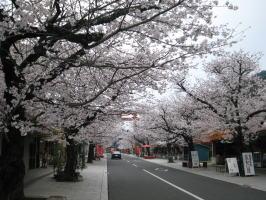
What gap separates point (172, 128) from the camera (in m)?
45.2

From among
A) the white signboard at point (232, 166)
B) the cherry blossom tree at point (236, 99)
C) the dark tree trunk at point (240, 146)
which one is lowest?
the white signboard at point (232, 166)

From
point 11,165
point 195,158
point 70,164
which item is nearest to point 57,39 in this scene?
point 11,165

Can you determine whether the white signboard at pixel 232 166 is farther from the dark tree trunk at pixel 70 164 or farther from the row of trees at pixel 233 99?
the dark tree trunk at pixel 70 164

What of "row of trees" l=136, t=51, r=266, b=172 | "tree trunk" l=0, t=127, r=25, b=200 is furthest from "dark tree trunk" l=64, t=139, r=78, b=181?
"tree trunk" l=0, t=127, r=25, b=200

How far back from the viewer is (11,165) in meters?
9.43

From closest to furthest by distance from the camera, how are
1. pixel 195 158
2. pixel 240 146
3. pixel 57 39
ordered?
1. pixel 57 39
2. pixel 240 146
3. pixel 195 158

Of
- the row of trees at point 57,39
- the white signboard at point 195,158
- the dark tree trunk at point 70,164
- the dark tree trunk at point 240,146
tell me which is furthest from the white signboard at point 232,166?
the row of trees at point 57,39

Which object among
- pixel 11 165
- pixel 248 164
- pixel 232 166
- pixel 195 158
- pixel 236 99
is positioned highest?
pixel 236 99

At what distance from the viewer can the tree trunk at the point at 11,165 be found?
9.32 m

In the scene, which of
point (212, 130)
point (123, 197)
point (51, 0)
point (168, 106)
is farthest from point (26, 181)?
point (168, 106)

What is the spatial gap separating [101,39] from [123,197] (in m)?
10.00

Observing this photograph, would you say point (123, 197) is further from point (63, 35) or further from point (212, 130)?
point (212, 130)

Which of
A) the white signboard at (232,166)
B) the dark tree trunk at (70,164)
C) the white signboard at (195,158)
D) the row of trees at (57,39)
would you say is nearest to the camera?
the row of trees at (57,39)

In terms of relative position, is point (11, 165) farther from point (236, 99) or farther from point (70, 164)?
point (236, 99)
